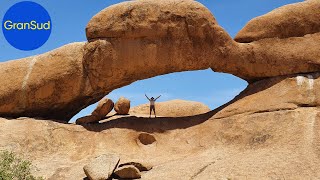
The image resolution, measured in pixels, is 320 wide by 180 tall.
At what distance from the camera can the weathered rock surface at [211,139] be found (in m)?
16.6

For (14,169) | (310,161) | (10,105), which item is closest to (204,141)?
(310,161)

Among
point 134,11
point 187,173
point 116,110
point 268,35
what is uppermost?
point 134,11

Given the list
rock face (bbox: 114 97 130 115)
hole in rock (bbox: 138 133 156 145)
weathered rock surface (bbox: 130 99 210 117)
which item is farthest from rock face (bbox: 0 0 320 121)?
weathered rock surface (bbox: 130 99 210 117)

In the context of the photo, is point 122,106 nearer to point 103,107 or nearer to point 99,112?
point 103,107

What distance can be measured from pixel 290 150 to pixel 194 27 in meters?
8.42

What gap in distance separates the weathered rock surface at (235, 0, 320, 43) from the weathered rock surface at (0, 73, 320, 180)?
7.87ft

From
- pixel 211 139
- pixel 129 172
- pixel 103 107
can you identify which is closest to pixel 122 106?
pixel 103 107

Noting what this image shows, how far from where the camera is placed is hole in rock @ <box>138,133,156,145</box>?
21.6m

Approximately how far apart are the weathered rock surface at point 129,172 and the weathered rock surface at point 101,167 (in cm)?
41

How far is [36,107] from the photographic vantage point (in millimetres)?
23062

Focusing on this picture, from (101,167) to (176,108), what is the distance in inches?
683

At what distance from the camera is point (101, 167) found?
674 inches

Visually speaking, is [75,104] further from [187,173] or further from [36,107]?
[187,173]

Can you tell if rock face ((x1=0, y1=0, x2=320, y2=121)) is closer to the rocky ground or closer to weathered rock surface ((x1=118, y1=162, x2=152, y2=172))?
the rocky ground
